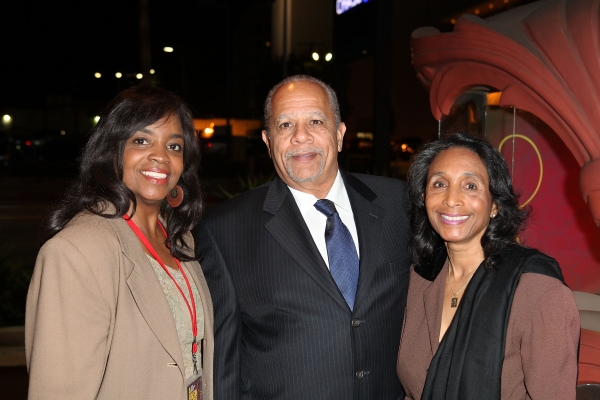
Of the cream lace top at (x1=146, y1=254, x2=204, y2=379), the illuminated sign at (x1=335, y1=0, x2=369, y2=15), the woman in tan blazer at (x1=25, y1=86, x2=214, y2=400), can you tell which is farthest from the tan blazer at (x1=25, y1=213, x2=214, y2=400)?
the illuminated sign at (x1=335, y1=0, x2=369, y2=15)

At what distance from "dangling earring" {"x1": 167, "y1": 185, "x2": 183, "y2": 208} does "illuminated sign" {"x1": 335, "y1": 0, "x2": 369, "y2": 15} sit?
31.2 feet

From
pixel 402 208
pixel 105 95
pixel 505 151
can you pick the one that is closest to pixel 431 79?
pixel 505 151

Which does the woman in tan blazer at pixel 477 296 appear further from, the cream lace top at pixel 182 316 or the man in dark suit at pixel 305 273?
the cream lace top at pixel 182 316

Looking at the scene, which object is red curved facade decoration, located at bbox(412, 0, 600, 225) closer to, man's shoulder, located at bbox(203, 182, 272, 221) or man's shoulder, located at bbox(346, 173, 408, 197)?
man's shoulder, located at bbox(346, 173, 408, 197)

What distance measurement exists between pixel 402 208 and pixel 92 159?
1442 mm

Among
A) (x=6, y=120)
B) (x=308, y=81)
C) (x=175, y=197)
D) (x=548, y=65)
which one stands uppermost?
(x=6, y=120)

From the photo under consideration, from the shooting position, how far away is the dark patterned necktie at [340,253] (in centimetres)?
242

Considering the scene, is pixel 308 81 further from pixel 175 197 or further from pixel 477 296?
pixel 477 296

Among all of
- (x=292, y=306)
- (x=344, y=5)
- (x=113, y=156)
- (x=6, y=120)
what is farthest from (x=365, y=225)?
(x=6, y=120)

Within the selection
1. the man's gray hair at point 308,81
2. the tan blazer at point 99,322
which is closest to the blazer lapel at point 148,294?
the tan blazer at point 99,322

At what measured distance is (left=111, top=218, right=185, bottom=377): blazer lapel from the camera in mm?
2170

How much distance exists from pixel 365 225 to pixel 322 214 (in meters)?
0.20

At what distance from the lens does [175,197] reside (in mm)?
2793

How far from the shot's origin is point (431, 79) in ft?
12.4
